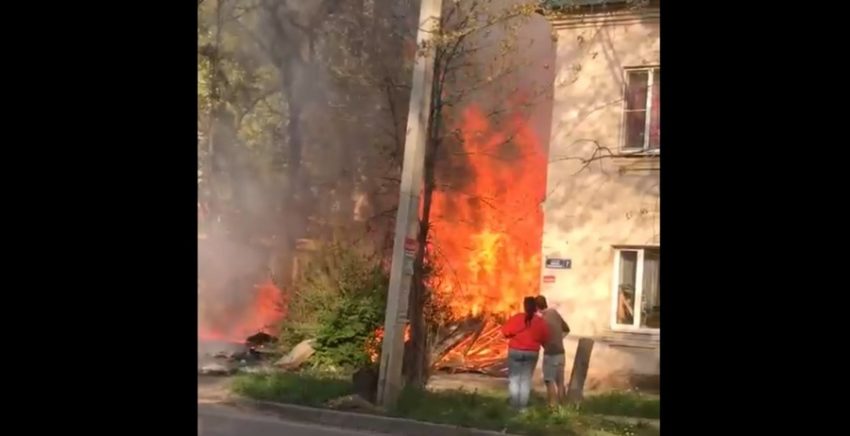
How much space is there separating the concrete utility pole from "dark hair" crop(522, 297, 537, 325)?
0.43m

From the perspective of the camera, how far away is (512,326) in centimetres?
270

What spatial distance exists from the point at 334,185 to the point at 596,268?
3.18 feet

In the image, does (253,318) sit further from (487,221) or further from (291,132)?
(487,221)

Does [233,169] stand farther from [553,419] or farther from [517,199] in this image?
[553,419]

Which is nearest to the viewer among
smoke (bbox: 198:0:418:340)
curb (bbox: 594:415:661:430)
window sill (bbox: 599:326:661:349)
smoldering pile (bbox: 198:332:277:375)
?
curb (bbox: 594:415:661:430)

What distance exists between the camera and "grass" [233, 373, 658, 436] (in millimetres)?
2572

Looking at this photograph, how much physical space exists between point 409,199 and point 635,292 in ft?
2.75

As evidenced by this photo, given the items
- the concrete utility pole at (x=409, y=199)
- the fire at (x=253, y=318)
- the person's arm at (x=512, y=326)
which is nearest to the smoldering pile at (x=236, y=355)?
the fire at (x=253, y=318)

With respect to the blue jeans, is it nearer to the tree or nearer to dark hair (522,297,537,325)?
dark hair (522,297,537,325)

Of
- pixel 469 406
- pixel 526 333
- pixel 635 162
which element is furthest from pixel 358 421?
pixel 635 162

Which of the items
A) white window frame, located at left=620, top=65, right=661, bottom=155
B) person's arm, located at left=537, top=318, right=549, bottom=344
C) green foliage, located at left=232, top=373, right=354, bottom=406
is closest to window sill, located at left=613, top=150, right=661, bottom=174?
white window frame, located at left=620, top=65, right=661, bottom=155

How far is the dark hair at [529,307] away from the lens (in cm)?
270
